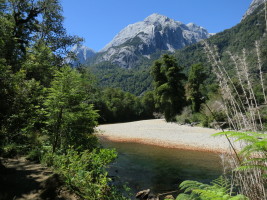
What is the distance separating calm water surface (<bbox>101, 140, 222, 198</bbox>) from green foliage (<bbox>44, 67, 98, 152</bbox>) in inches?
62.3

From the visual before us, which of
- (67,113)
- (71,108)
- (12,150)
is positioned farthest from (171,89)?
(12,150)

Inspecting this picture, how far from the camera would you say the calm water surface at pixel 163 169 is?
685 cm

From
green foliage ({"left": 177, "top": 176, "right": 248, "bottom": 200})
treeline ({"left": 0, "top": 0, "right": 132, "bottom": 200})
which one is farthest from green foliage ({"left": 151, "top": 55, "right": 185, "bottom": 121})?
green foliage ({"left": 177, "top": 176, "right": 248, "bottom": 200})

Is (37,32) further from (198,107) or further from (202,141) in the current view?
(198,107)

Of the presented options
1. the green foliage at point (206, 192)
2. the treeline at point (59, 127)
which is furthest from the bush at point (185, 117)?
the green foliage at point (206, 192)

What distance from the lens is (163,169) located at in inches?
336

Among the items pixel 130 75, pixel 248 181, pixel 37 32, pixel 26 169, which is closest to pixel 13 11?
pixel 37 32

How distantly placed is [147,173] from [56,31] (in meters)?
10.3

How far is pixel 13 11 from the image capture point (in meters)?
9.59

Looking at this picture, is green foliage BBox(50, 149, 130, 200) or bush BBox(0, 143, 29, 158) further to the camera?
bush BBox(0, 143, 29, 158)

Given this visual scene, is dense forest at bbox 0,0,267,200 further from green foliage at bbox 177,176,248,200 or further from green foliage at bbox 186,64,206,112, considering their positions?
green foliage at bbox 186,64,206,112

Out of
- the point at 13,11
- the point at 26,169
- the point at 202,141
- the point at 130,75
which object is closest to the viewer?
the point at 26,169

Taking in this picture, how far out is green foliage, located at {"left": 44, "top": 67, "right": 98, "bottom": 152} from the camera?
4.48 metres

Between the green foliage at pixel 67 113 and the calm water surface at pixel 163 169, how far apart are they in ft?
5.19
